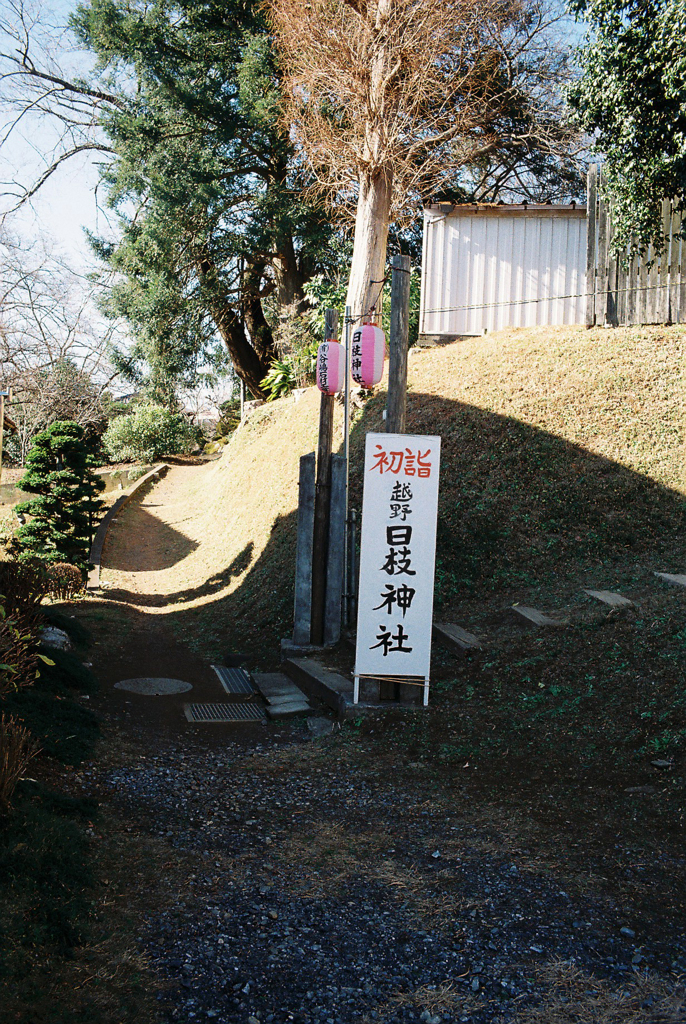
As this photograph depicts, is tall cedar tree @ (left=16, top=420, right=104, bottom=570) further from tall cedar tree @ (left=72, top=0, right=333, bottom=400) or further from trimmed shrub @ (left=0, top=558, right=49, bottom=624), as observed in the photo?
tall cedar tree @ (left=72, top=0, right=333, bottom=400)

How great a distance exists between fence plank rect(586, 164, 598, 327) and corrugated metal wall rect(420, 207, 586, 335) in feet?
2.77

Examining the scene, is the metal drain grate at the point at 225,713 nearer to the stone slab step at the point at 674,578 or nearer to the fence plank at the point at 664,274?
the stone slab step at the point at 674,578

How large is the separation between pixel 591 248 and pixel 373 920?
12029mm

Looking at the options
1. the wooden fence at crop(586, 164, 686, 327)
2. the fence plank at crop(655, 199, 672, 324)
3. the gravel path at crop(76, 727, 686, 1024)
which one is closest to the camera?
the gravel path at crop(76, 727, 686, 1024)

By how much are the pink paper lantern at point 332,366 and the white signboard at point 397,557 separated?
7.65ft

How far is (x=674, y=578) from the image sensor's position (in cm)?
765

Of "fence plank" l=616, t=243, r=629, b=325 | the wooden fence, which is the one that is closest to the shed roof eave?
the wooden fence

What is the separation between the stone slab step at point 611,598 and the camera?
6.99m

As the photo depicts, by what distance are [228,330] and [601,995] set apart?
21.4m

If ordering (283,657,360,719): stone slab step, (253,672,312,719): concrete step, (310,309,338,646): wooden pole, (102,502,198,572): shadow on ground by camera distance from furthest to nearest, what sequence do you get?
(102,502,198,572): shadow on ground, (310,309,338,646): wooden pole, (253,672,312,719): concrete step, (283,657,360,719): stone slab step

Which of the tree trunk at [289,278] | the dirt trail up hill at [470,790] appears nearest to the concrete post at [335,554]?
the dirt trail up hill at [470,790]

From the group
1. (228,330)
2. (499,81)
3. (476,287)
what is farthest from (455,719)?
(228,330)

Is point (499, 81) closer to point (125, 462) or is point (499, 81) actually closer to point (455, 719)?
point (455, 719)

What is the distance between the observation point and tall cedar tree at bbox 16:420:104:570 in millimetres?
12695
